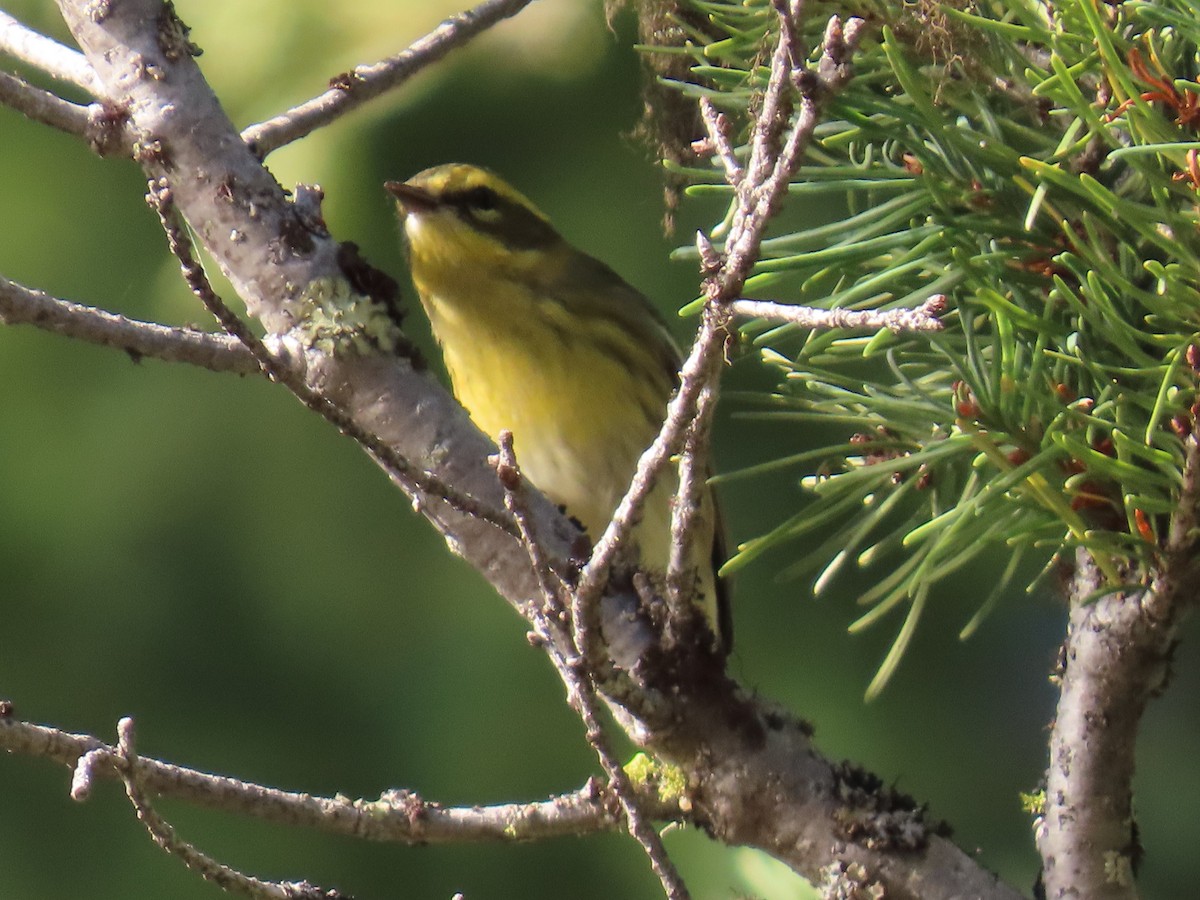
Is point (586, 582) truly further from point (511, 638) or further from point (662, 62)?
point (511, 638)

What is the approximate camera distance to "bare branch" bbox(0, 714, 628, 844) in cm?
105

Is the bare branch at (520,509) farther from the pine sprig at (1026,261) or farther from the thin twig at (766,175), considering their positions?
the pine sprig at (1026,261)

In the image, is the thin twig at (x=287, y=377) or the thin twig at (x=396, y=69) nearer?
the thin twig at (x=287, y=377)

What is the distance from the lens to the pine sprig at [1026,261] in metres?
1.01

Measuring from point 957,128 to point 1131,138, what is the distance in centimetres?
12

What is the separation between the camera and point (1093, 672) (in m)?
1.16

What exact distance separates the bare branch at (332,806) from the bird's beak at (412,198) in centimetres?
110

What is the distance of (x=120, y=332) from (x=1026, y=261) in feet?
2.25

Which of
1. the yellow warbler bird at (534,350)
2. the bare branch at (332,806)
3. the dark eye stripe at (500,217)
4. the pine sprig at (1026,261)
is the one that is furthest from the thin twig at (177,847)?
the dark eye stripe at (500,217)

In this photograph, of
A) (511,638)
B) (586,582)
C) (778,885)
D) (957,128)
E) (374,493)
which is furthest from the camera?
(374,493)

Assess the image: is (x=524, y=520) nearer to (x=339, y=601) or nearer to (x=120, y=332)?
(x=120, y=332)

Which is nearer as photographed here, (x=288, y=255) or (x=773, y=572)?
(x=288, y=255)

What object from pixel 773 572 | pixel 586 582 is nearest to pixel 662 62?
pixel 586 582

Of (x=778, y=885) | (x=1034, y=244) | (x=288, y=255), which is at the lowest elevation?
(x=778, y=885)
